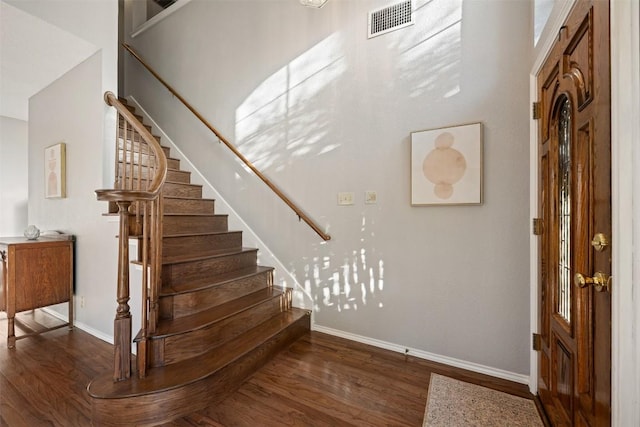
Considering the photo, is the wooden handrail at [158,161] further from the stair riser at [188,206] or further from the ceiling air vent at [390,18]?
the ceiling air vent at [390,18]

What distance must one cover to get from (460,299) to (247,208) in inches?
91.9

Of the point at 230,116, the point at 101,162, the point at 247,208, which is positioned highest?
the point at 230,116

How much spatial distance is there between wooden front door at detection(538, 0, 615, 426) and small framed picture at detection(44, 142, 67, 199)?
13.2 ft

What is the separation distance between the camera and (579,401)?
1.14m

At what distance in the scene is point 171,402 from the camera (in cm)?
154

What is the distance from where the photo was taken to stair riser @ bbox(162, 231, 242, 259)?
8.01ft

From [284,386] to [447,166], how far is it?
195 centimetres

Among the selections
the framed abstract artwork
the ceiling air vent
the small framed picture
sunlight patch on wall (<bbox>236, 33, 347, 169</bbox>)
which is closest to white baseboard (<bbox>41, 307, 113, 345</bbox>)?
the small framed picture

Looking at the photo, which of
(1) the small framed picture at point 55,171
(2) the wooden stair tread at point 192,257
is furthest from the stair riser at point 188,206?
A: (1) the small framed picture at point 55,171

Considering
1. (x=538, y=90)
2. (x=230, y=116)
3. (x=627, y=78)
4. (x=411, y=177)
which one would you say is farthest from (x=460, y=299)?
(x=230, y=116)

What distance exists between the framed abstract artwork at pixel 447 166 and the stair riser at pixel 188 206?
2.33 meters

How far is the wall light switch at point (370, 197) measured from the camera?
2473 millimetres

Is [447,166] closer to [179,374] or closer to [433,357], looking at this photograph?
[433,357]

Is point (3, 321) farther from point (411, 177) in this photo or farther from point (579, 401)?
point (579, 401)
